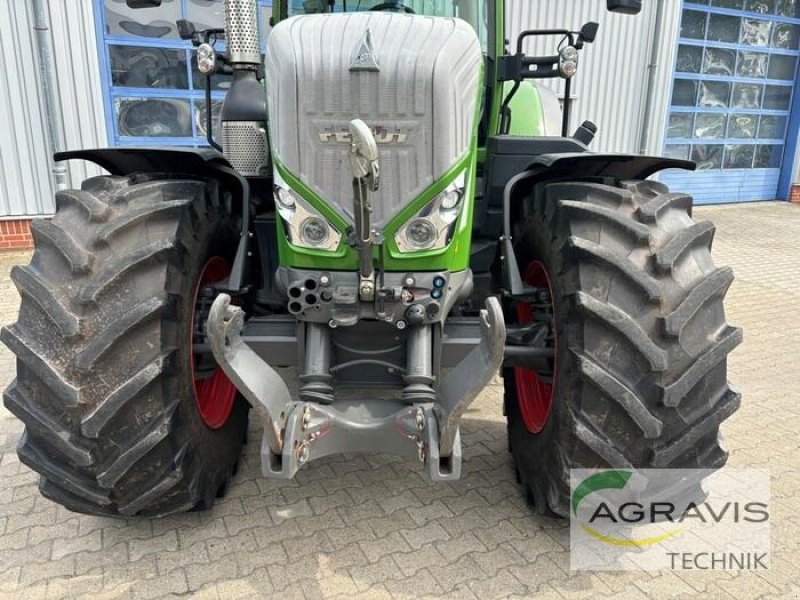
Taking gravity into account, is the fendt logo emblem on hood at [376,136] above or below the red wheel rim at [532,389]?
above

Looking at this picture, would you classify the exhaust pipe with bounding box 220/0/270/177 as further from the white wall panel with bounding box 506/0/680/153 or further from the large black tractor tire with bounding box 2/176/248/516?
the white wall panel with bounding box 506/0/680/153

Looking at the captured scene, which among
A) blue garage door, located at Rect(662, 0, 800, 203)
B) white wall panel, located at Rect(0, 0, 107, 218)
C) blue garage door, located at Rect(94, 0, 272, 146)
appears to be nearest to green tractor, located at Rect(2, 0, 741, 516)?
white wall panel, located at Rect(0, 0, 107, 218)

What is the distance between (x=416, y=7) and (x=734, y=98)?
11473 mm

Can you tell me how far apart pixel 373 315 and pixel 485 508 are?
1.09 meters

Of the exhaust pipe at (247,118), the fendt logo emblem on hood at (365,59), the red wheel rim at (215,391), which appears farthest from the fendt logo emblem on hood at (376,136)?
the exhaust pipe at (247,118)

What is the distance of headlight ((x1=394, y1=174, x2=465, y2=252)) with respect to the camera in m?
2.38

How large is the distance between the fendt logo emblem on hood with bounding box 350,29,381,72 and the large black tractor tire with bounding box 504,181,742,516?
0.87 m

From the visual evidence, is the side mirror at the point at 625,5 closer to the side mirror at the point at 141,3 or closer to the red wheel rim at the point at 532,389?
the red wheel rim at the point at 532,389

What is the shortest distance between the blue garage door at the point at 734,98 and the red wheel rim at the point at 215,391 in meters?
10.2

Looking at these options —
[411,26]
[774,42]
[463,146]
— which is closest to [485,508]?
[463,146]

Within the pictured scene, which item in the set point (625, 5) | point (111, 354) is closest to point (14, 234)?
point (111, 354)

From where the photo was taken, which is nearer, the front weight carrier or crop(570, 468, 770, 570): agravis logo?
the front weight carrier

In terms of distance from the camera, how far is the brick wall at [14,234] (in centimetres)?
732

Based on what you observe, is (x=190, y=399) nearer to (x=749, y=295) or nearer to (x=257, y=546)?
(x=257, y=546)
